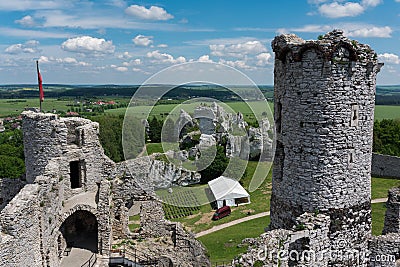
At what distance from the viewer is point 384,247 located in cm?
1142

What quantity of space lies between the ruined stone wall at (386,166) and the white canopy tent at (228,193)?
20883 millimetres

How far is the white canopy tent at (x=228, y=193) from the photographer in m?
35.9

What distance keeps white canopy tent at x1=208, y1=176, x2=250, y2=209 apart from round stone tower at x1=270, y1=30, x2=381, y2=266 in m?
24.8

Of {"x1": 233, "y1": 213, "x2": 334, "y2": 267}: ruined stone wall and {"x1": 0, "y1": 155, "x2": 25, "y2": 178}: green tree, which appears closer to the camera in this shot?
{"x1": 233, "y1": 213, "x2": 334, "y2": 267}: ruined stone wall

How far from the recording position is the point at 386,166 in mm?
45875

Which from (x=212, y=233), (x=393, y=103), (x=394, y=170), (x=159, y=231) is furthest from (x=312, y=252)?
(x=393, y=103)

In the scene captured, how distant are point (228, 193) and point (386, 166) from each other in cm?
2372

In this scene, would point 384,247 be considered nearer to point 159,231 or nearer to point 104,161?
point 159,231

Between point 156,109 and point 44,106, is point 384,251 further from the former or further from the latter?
point 44,106

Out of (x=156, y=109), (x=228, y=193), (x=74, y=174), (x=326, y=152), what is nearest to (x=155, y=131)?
(x=156, y=109)

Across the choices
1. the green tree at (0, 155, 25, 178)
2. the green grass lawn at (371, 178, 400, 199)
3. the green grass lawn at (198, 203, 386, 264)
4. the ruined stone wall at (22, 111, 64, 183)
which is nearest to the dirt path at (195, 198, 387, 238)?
the green grass lawn at (198, 203, 386, 264)

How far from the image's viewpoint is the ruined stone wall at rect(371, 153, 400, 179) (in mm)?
44956

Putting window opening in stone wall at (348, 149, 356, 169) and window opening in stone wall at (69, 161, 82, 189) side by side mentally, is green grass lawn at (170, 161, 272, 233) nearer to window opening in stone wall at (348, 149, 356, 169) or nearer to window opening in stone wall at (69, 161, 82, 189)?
window opening in stone wall at (69, 161, 82, 189)

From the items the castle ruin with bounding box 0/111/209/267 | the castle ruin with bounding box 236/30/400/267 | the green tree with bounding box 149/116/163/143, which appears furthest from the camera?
the green tree with bounding box 149/116/163/143
